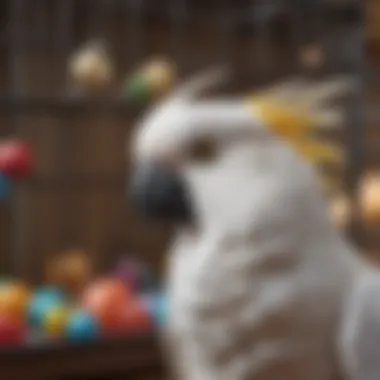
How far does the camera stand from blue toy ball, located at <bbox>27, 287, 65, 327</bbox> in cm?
134

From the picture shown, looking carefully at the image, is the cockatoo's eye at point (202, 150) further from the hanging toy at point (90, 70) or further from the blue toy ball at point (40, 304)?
the hanging toy at point (90, 70)

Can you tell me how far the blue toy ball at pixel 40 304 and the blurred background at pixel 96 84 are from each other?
180 mm

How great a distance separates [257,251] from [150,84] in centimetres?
69

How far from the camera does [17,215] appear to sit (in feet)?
5.73

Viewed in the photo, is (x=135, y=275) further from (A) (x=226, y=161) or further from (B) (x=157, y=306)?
(A) (x=226, y=161)

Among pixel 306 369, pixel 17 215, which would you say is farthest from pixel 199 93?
pixel 17 215

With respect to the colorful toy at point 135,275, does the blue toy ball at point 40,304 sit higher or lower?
lower

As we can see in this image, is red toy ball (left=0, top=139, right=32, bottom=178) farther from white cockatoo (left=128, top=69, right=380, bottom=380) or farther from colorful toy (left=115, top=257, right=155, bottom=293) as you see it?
white cockatoo (left=128, top=69, right=380, bottom=380)

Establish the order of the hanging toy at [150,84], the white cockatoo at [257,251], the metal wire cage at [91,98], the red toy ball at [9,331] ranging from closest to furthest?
the white cockatoo at [257,251], the red toy ball at [9,331], the hanging toy at [150,84], the metal wire cage at [91,98]

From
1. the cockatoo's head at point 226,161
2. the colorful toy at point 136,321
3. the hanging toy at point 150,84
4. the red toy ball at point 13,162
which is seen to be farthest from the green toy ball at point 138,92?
the cockatoo's head at point 226,161

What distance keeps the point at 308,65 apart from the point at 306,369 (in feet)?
2.15

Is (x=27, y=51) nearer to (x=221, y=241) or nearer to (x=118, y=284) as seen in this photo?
(x=118, y=284)

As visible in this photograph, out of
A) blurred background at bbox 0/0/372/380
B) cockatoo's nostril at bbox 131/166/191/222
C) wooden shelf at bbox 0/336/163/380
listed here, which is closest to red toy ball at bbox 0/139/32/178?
blurred background at bbox 0/0/372/380

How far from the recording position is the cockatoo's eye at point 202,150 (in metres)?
0.97
